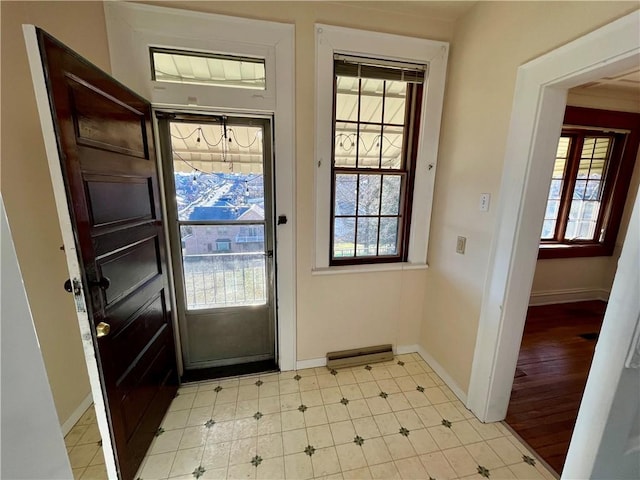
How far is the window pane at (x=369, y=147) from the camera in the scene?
6.57 feet

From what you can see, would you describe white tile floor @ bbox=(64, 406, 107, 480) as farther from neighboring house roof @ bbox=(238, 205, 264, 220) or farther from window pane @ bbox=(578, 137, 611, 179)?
window pane @ bbox=(578, 137, 611, 179)

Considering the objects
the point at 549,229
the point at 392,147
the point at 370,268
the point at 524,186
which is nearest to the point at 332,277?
the point at 370,268

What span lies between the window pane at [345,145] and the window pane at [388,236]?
552 millimetres

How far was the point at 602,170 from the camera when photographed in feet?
10.6

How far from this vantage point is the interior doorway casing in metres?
1.08

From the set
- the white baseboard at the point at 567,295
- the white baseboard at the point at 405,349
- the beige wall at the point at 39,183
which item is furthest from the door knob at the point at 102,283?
the white baseboard at the point at 567,295

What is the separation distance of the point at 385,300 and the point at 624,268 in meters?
1.77

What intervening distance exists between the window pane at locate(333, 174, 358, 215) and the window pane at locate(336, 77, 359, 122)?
428 millimetres

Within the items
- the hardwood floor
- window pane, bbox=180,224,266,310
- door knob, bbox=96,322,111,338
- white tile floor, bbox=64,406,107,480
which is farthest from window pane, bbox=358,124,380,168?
white tile floor, bbox=64,406,107,480

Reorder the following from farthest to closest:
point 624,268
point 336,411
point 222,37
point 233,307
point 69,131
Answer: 1. point 233,307
2. point 336,411
3. point 222,37
4. point 69,131
5. point 624,268

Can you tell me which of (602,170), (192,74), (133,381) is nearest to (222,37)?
(192,74)

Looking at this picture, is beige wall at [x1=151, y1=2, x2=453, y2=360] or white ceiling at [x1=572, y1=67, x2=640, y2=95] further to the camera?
white ceiling at [x1=572, y1=67, x2=640, y2=95]

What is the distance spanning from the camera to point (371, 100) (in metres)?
1.97

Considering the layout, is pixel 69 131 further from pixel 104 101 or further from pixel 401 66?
pixel 401 66
